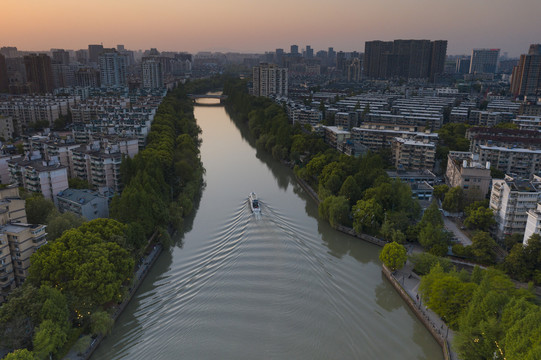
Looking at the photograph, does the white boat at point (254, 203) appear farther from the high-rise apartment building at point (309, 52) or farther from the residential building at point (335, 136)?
the high-rise apartment building at point (309, 52)

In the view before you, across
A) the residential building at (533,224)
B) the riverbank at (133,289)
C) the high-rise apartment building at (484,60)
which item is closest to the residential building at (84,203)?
the riverbank at (133,289)

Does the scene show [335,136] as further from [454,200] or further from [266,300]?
[266,300]

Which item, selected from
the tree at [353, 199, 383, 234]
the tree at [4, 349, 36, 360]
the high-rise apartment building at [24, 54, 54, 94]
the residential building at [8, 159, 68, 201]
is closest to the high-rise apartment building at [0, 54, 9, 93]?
the high-rise apartment building at [24, 54, 54, 94]

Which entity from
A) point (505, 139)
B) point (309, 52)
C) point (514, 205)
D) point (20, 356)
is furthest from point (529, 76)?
point (309, 52)

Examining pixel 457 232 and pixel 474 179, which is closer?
pixel 457 232

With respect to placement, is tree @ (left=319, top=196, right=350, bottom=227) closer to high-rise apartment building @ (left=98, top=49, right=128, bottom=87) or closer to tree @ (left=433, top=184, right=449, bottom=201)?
tree @ (left=433, top=184, right=449, bottom=201)

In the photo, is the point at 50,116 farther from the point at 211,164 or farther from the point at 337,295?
the point at 337,295

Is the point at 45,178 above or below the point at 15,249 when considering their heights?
above
